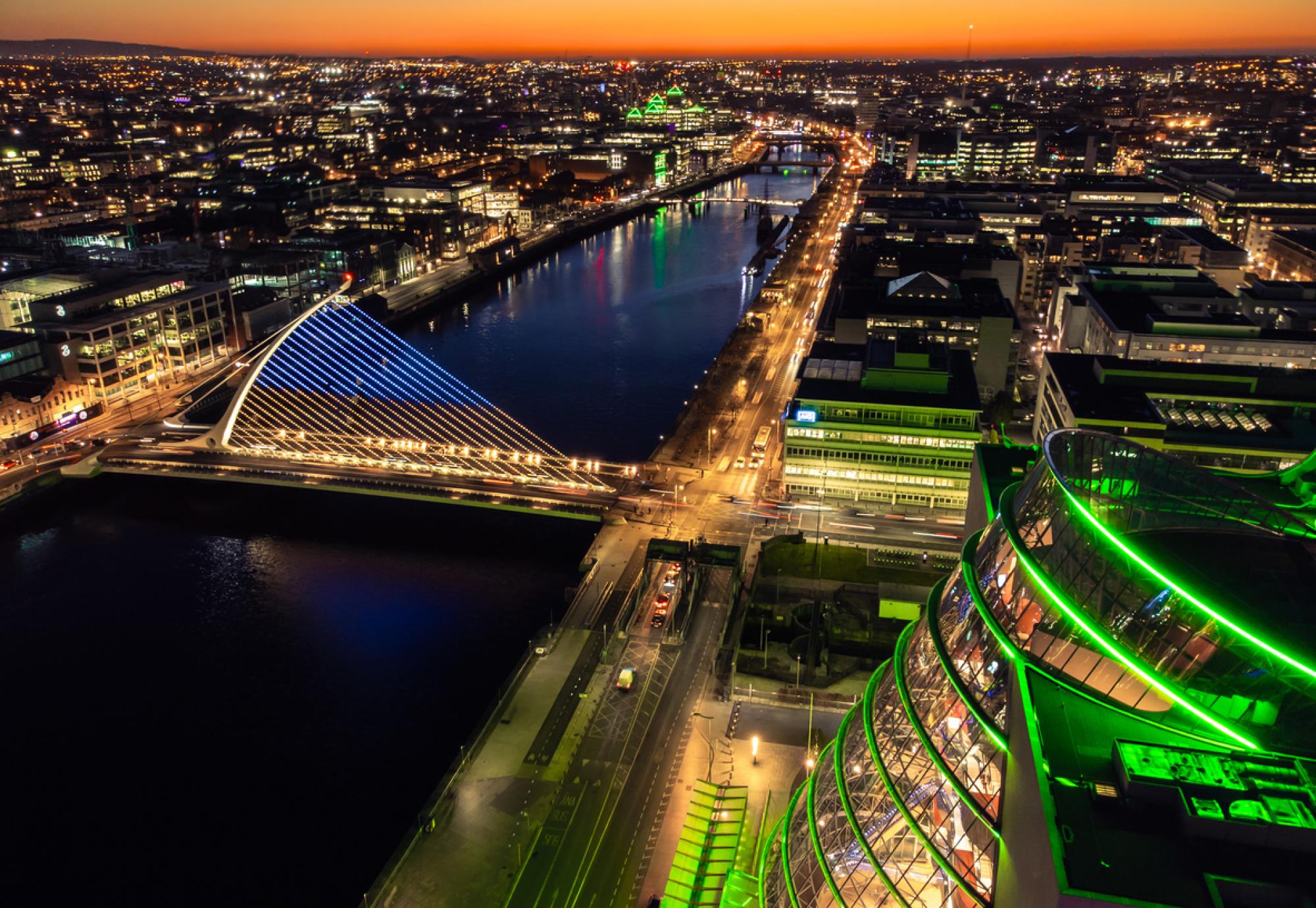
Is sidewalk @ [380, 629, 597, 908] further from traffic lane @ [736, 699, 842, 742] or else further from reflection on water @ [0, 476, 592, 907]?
traffic lane @ [736, 699, 842, 742]

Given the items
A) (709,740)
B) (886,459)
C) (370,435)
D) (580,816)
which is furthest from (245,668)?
(886,459)

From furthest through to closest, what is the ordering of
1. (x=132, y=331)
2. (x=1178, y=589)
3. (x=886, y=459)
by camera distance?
(x=132, y=331)
(x=886, y=459)
(x=1178, y=589)

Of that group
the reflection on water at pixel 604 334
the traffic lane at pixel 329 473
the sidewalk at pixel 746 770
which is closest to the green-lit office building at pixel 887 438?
the traffic lane at pixel 329 473

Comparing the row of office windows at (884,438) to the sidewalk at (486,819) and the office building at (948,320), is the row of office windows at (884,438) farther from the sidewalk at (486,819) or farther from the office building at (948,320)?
the sidewalk at (486,819)

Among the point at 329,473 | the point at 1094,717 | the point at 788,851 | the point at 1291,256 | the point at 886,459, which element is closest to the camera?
the point at 1094,717

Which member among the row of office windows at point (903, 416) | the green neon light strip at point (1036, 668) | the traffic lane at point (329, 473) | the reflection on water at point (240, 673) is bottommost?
the reflection on water at point (240, 673)

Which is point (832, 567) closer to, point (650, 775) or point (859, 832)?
point (650, 775)
